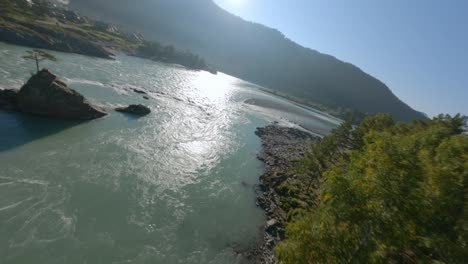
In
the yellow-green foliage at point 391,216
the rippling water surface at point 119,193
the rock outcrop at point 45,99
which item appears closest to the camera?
the yellow-green foliage at point 391,216

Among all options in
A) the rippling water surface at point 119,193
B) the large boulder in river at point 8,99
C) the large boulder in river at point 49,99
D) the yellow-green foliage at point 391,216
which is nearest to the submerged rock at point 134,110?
the rippling water surface at point 119,193

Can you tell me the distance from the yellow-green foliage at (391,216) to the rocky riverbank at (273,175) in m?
12.4

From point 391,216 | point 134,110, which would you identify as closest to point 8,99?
point 134,110

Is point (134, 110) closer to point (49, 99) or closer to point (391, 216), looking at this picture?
point (49, 99)

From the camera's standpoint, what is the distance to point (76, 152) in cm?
3045

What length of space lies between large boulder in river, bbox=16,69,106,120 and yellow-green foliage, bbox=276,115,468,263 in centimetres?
3961

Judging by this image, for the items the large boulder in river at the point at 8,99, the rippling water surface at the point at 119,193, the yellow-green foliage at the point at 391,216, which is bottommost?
the rippling water surface at the point at 119,193

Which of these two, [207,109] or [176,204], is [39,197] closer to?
[176,204]

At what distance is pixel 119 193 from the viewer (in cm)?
2566

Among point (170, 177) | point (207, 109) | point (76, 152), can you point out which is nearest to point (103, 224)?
point (170, 177)

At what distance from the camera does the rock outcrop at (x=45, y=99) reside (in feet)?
117

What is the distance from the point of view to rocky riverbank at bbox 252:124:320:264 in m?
24.4

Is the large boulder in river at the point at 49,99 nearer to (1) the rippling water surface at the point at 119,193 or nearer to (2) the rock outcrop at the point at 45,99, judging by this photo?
(2) the rock outcrop at the point at 45,99

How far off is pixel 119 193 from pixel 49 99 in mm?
22724
